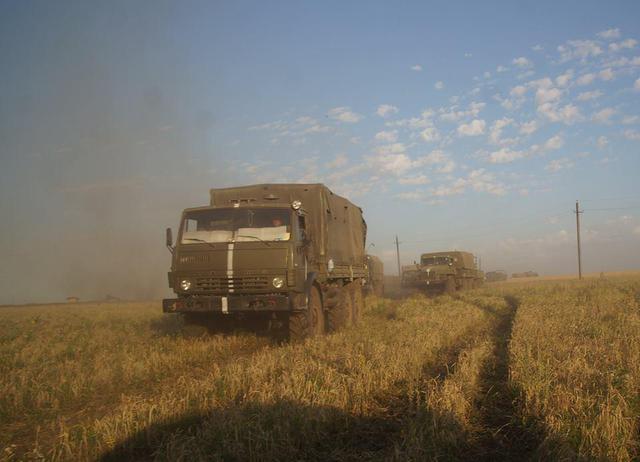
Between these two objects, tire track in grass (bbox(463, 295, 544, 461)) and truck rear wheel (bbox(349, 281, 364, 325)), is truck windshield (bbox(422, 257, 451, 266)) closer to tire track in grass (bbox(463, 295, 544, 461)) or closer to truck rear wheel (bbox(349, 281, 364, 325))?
truck rear wheel (bbox(349, 281, 364, 325))

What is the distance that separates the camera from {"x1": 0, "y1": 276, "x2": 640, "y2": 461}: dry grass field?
3943mm

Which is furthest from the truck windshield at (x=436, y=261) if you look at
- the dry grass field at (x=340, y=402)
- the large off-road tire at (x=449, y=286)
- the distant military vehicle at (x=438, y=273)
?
the dry grass field at (x=340, y=402)

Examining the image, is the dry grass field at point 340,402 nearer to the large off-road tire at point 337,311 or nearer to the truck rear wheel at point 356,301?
the large off-road tire at point 337,311

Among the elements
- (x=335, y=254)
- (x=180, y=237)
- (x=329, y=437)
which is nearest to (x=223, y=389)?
(x=329, y=437)

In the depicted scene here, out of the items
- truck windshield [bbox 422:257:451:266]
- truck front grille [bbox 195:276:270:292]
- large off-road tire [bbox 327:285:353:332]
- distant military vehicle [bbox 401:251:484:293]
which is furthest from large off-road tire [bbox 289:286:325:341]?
truck windshield [bbox 422:257:451:266]

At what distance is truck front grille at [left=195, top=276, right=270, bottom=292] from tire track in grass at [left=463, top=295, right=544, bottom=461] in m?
4.54

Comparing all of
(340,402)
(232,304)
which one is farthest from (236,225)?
(340,402)

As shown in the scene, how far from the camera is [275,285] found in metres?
9.48

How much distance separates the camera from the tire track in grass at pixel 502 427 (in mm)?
3984

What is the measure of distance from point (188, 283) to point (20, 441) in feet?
16.7

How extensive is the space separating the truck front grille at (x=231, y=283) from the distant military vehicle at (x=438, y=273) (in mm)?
20331

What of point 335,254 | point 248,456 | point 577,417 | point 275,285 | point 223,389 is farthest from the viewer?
point 335,254

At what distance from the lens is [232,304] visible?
371 inches

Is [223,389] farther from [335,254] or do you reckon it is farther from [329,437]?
[335,254]
